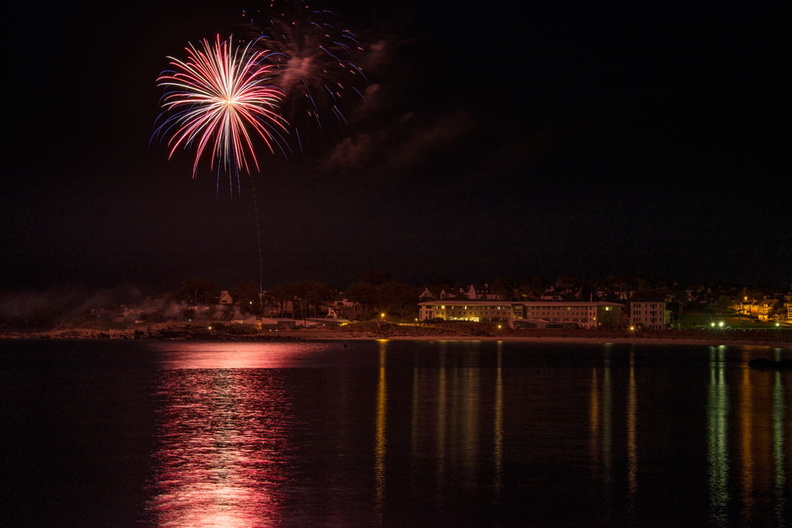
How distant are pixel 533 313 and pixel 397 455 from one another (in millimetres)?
129588

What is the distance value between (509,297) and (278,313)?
53397 mm

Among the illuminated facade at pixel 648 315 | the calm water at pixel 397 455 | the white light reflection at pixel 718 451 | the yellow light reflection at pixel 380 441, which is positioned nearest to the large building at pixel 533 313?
the illuminated facade at pixel 648 315

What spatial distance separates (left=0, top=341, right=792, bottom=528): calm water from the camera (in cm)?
1462

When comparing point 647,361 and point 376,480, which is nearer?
point 376,480

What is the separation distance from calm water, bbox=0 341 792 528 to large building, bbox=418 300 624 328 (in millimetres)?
100323

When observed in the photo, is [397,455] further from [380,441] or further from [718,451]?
[718,451]

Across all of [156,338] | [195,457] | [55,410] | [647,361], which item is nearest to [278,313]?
[156,338]

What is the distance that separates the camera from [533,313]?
14750cm

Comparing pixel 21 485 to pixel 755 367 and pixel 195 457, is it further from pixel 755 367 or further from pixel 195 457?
pixel 755 367

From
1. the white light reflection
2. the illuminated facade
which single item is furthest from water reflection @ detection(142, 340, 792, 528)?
the illuminated facade

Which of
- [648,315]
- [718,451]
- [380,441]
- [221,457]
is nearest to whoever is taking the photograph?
[221,457]

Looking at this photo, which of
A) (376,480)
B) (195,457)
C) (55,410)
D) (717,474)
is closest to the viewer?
(376,480)

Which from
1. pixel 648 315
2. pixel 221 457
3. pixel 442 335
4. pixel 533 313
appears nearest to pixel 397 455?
pixel 221 457

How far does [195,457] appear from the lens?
66.0 feet
